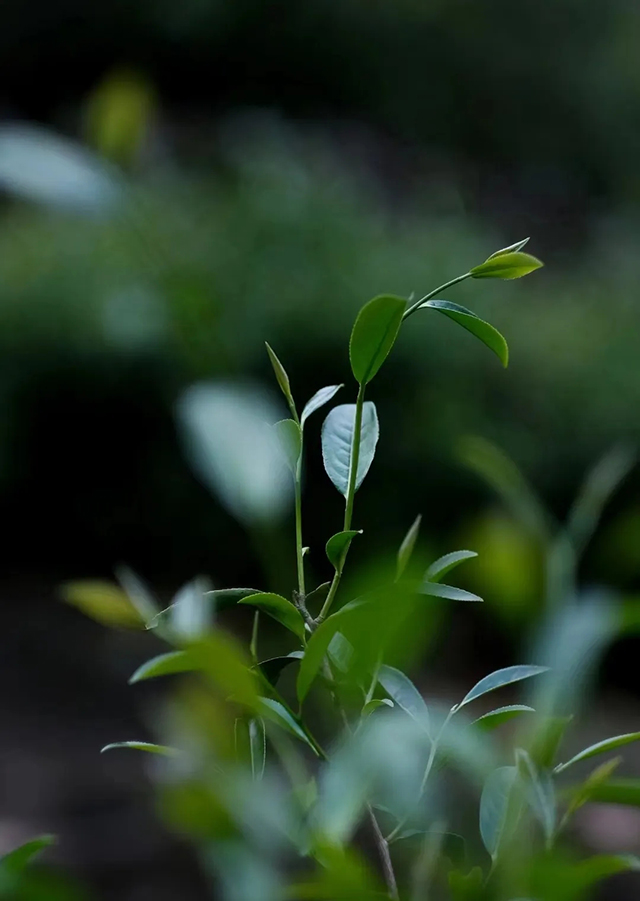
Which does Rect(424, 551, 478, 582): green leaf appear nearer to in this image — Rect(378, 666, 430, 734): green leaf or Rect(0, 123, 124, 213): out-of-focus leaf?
Rect(378, 666, 430, 734): green leaf

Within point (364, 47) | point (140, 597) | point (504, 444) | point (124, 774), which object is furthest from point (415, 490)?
point (364, 47)

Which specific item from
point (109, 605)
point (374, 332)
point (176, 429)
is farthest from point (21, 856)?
point (176, 429)

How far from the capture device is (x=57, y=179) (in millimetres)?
281

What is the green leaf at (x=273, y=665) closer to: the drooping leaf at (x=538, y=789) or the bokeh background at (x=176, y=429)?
the drooping leaf at (x=538, y=789)

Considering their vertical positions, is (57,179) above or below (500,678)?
above

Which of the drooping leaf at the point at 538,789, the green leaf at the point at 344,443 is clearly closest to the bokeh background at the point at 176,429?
the green leaf at the point at 344,443

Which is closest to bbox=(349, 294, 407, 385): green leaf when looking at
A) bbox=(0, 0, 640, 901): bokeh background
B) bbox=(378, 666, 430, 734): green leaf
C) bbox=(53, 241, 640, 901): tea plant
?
bbox=(53, 241, 640, 901): tea plant

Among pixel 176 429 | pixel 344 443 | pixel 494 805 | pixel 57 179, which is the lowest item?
pixel 176 429

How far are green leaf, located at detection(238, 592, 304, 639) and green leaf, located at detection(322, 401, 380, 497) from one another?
0.06 meters

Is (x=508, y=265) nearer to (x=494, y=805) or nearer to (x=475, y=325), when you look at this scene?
(x=475, y=325)

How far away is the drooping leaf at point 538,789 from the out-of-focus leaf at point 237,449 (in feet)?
0.32

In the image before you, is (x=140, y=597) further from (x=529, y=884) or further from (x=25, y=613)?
(x=25, y=613)

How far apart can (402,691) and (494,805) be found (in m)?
0.05

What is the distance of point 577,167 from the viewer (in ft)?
22.7
